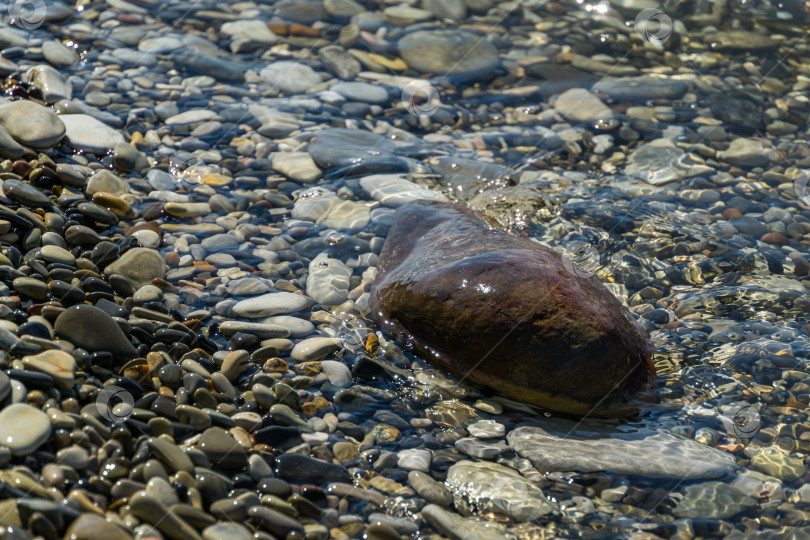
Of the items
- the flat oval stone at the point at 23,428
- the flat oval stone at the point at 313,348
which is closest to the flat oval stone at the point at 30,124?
the flat oval stone at the point at 313,348

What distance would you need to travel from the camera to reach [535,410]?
128 inches

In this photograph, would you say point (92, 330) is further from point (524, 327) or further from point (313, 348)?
point (524, 327)

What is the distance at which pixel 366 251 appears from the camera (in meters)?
4.33

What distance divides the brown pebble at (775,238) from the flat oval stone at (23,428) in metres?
4.33

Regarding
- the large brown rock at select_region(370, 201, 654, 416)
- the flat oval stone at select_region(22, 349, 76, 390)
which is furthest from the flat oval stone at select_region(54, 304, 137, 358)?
the large brown rock at select_region(370, 201, 654, 416)

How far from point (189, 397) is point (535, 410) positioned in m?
1.55

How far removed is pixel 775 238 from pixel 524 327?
247cm

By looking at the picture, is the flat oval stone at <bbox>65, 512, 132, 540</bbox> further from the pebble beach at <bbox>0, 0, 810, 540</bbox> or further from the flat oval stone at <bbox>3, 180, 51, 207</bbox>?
the flat oval stone at <bbox>3, 180, 51, 207</bbox>

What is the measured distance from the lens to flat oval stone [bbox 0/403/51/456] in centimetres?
233

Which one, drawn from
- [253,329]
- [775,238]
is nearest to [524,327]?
Result: [253,329]

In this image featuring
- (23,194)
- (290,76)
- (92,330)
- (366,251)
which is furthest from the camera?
(290,76)

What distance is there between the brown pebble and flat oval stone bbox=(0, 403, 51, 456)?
4332 mm

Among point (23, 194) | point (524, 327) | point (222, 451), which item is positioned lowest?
point (222, 451)

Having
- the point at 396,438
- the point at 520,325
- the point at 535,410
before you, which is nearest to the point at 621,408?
the point at 535,410
